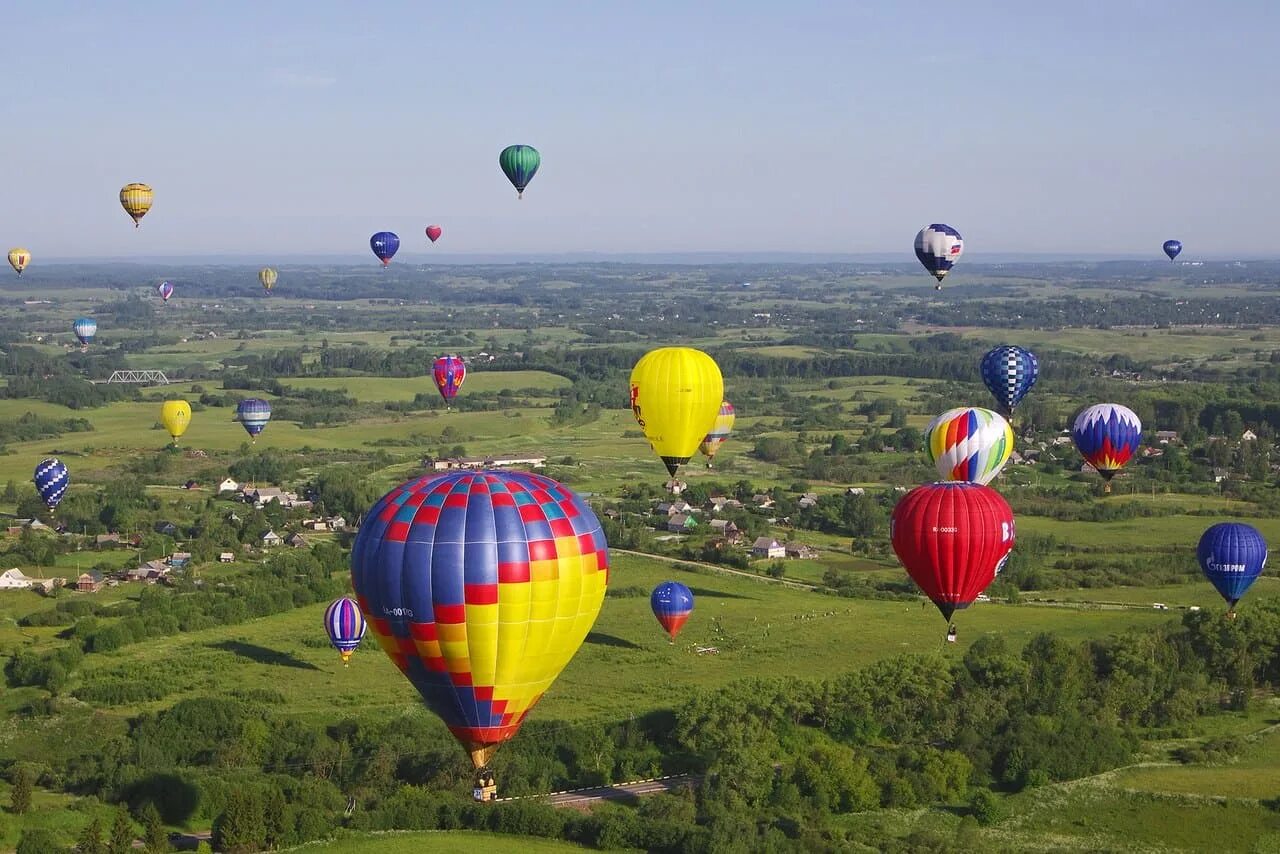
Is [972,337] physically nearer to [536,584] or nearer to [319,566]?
[319,566]

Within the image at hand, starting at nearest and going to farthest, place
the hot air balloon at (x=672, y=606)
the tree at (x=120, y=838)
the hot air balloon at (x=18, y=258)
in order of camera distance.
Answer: the tree at (x=120, y=838)
the hot air balloon at (x=672, y=606)
the hot air balloon at (x=18, y=258)

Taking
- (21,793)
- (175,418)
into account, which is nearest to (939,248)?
(21,793)

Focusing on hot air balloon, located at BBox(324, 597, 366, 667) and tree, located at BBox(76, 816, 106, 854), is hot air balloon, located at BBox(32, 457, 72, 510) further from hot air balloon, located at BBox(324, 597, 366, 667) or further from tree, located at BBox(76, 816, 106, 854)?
tree, located at BBox(76, 816, 106, 854)

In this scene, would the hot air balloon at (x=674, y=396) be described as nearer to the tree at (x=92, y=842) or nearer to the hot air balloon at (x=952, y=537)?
the hot air balloon at (x=952, y=537)

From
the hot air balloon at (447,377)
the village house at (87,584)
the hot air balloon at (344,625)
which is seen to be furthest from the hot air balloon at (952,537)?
the hot air balloon at (447,377)

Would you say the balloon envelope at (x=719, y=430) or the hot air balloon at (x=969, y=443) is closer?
the hot air balloon at (x=969, y=443)

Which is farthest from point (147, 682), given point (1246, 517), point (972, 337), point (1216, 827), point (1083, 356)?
point (972, 337)
